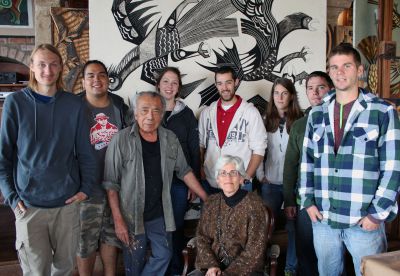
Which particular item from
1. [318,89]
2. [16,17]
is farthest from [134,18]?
[16,17]

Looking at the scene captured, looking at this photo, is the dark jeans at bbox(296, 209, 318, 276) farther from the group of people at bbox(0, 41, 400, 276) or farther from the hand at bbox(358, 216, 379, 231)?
the hand at bbox(358, 216, 379, 231)

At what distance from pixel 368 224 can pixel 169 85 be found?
5.26 feet

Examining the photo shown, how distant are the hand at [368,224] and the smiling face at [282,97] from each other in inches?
Answer: 46.2

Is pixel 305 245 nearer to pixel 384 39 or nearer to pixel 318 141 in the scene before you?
pixel 318 141

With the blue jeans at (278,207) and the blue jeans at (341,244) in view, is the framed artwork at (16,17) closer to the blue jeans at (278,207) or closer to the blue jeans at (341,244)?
the blue jeans at (278,207)

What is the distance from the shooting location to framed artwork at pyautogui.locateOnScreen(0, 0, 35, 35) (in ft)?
19.7

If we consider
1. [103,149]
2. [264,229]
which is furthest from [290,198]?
[103,149]

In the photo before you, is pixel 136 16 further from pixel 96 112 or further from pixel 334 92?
pixel 334 92

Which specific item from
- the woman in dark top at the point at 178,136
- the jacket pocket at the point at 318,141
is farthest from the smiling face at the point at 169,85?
the jacket pocket at the point at 318,141

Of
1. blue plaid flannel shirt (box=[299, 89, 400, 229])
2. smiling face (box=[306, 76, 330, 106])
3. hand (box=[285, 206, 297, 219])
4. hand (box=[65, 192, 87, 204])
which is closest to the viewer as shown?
blue plaid flannel shirt (box=[299, 89, 400, 229])

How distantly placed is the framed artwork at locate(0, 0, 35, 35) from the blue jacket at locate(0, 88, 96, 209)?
15.6 feet

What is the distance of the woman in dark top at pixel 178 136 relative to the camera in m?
2.76

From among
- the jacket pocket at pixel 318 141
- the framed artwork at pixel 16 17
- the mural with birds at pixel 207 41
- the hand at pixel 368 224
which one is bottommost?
the hand at pixel 368 224

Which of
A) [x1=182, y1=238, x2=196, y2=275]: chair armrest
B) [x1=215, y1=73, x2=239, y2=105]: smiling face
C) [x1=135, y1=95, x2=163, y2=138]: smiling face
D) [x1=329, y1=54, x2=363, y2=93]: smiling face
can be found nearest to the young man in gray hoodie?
[x1=135, y1=95, x2=163, y2=138]: smiling face
